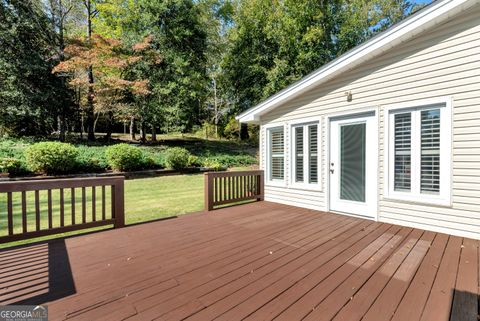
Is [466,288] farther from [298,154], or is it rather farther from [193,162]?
[193,162]

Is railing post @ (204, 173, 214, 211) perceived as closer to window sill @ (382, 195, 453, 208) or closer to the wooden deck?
the wooden deck

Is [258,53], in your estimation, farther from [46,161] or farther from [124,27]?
[46,161]

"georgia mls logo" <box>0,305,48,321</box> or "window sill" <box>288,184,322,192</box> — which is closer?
"georgia mls logo" <box>0,305,48,321</box>

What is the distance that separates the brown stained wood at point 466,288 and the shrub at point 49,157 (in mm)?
10474

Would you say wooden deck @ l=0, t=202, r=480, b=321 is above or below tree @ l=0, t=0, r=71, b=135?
below

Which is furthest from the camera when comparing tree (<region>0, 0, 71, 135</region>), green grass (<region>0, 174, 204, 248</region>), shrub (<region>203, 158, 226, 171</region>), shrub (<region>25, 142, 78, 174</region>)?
shrub (<region>203, 158, 226, 171</region>)

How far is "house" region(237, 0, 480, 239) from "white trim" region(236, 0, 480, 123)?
0.01m

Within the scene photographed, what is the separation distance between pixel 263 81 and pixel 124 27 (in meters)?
8.91

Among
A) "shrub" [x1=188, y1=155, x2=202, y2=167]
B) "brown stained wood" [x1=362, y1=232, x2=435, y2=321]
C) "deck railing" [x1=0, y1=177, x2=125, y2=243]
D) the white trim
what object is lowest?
"brown stained wood" [x1=362, y1=232, x2=435, y2=321]

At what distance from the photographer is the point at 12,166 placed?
8.15 m

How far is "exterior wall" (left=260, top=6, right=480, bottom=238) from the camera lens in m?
3.39

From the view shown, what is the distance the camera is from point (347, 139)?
15.6ft

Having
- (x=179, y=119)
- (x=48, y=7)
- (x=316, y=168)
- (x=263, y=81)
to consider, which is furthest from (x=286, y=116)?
(x=48, y=7)

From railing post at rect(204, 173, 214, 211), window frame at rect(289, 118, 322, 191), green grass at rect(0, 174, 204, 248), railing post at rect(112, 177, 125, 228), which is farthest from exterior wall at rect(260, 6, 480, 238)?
railing post at rect(112, 177, 125, 228)
